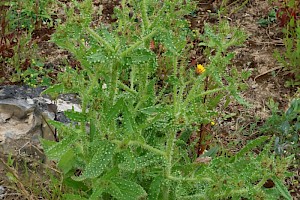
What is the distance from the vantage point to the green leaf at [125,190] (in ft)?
6.61

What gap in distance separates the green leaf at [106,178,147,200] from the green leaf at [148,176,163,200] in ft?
0.33

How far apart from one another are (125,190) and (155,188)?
0.15 meters

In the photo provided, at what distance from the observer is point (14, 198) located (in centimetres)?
279

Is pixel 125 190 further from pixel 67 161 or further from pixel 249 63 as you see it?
pixel 249 63

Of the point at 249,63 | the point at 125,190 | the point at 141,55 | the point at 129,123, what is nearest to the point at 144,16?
the point at 141,55

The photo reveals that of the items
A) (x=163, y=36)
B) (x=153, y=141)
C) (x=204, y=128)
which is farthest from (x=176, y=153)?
(x=163, y=36)

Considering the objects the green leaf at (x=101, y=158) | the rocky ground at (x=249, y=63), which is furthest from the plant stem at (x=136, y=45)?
the rocky ground at (x=249, y=63)

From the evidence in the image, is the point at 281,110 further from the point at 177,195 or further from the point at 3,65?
the point at 3,65

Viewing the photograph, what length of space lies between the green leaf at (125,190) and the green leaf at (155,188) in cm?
10

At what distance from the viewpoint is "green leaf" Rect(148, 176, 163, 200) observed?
6.89ft

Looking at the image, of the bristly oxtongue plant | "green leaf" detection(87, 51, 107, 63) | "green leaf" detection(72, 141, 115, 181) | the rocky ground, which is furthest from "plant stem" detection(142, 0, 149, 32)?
the rocky ground

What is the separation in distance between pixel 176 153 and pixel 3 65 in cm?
188

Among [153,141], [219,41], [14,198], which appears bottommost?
[14,198]

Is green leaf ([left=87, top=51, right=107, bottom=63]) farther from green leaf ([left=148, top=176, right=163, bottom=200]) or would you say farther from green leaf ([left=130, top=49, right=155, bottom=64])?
green leaf ([left=148, top=176, right=163, bottom=200])
